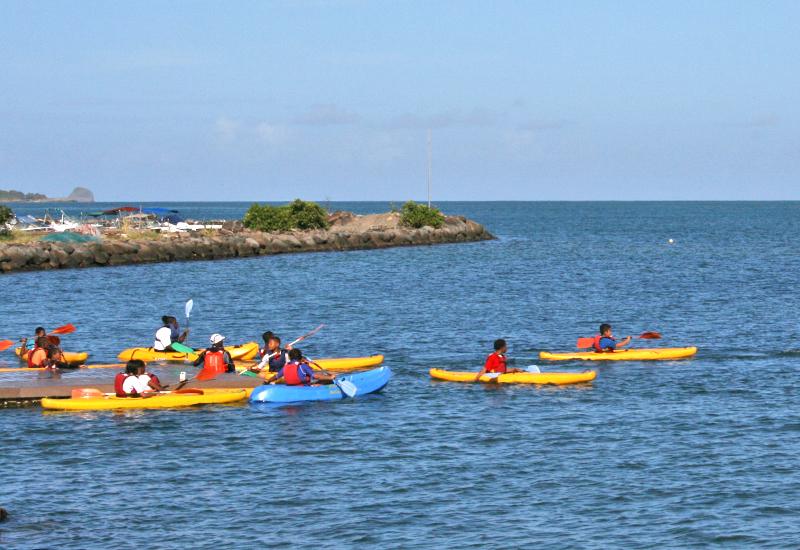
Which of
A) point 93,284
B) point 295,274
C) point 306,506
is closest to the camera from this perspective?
point 306,506

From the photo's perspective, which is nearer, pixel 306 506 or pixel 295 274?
pixel 306 506

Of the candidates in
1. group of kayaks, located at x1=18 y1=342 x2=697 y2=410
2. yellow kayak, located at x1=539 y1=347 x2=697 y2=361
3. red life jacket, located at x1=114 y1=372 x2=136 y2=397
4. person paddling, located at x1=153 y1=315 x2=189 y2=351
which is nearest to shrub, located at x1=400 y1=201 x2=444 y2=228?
yellow kayak, located at x1=539 y1=347 x2=697 y2=361

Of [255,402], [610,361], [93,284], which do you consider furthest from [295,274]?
[255,402]

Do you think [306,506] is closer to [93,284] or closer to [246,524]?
[246,524]

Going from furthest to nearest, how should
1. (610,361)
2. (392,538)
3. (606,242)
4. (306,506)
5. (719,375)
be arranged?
1. (606,242)
2. (610,361)
3. (719,375)
4. (306,506)
5. (392,538)

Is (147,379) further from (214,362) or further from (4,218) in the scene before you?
(4,218)

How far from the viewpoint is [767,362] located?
37.5 metres

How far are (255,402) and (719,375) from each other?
557 inches

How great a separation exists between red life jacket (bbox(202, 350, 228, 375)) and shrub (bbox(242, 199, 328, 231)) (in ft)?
239

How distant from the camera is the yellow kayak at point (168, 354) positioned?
35625 mm

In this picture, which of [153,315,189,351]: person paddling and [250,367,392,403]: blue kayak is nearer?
[250,367,392,403]: blue kayak

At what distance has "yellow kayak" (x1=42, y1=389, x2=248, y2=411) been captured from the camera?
2892 centimetres

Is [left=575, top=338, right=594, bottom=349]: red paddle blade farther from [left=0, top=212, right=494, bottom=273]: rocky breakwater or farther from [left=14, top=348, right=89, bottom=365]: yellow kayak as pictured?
[left=0, top=212, right=494, bottom=273]: rocky breakwater

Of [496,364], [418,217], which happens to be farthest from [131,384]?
[418,217]
